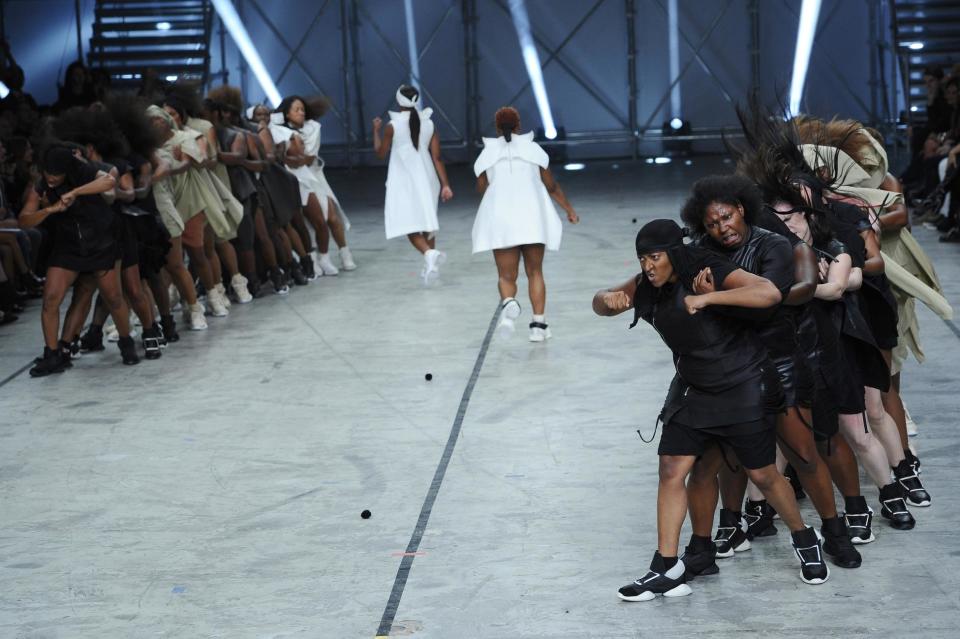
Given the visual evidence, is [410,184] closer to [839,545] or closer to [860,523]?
[860,523]

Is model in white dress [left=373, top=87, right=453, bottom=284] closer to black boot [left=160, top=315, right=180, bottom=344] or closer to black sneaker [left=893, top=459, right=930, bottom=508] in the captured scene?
black boot [left=160, top=315, right=180, bottom=344]

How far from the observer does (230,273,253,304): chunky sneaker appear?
33.5 feet

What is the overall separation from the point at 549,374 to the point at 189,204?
3.00 metres

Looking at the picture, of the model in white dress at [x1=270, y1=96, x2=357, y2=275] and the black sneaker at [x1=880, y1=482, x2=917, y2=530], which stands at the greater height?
the model in white dress at [x1=270, y1=96, x2=357, y2=275]

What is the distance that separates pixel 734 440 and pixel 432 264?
6.36 meters

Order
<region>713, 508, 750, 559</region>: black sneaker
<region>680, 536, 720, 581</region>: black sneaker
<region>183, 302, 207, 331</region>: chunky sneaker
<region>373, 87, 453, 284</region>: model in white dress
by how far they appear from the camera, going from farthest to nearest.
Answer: <region>373, 87, 453, 284</region>: model in white dress
<region>183, 302, 207, 331</region>: chunky sneaker
<region>713, 508, 750, 559</region>: black sneaker
<region>680, 536, 720, 581</region>: black sneaker

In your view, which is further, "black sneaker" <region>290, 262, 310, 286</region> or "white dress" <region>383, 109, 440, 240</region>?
"black sneaker" <region>290, 262, 310, 286</region>

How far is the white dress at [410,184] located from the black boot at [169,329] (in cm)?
227

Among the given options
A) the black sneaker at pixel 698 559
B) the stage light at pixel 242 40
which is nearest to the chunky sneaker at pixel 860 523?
the black sneaker at pixel 698 559

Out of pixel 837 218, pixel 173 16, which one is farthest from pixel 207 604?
pixel 173 16

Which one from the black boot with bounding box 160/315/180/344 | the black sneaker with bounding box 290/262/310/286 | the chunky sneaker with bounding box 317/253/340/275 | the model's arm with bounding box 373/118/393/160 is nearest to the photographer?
the black boot with bounding box 160/315/180/344

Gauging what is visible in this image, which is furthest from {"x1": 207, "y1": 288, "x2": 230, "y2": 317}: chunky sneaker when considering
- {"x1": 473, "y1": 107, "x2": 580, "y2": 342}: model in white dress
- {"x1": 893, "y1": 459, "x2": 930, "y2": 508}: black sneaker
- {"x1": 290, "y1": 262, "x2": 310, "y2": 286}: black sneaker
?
{"x1": 893, "y1": 459, "x2": 930, "y2": 508}: black sneaker

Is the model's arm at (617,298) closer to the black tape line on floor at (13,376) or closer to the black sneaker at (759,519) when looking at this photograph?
the black sneaker at (759,519)

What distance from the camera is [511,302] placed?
8.35 m
